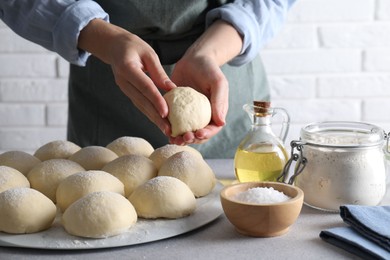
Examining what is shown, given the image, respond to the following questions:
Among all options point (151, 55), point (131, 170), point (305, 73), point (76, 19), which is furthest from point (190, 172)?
point (305, 73)

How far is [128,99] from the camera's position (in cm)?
127

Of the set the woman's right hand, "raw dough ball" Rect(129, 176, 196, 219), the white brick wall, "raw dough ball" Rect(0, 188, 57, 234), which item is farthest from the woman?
the white brick wall

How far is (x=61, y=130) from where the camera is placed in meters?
1.83

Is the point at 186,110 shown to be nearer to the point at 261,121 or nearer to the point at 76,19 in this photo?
the point at 261,121

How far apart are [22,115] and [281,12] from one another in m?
0.86

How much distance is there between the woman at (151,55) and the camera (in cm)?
97

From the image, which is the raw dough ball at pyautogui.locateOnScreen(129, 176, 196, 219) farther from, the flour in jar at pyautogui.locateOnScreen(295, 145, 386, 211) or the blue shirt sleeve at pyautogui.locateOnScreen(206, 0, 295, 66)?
the blue shirt sleeve at pyautogui.locateOnScreen(206, 0, 295, 66)

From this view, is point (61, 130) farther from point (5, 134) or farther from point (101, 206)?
point (101, 206)

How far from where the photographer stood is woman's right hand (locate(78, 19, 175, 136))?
921 mm

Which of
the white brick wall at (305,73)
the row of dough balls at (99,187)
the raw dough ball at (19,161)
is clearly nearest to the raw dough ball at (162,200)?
the row of dough balls at (99,187)

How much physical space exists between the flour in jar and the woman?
6.5 inches

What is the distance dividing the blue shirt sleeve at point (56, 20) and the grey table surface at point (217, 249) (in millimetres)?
439

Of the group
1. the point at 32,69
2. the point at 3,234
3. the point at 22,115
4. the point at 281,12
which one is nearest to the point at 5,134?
the point at 22,115

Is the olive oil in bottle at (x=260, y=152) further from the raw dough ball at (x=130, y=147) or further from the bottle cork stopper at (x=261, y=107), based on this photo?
the raw dough ball at (x=130, y=147)
